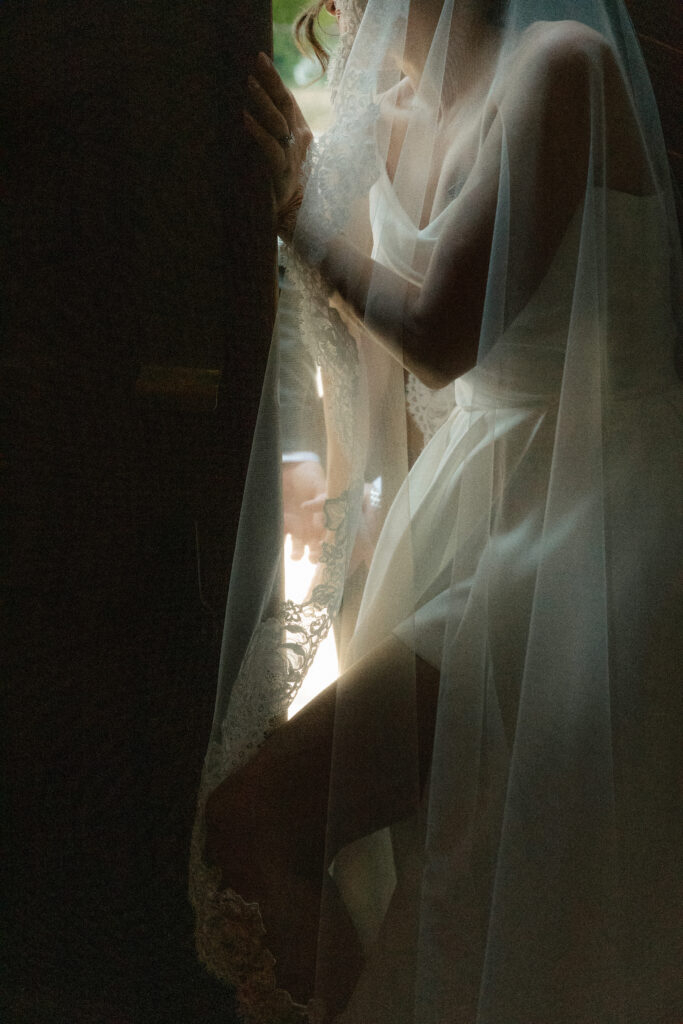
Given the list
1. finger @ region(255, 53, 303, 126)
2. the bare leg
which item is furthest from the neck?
the bare leg

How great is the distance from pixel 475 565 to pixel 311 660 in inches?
7.0

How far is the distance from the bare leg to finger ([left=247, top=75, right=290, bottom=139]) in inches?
21.5

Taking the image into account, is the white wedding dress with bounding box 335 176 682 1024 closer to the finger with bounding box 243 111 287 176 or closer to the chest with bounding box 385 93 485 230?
the chest with bounding box 385 93 485 230

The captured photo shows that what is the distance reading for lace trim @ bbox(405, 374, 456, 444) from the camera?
3.00ft

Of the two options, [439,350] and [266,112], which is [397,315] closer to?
[439,350]

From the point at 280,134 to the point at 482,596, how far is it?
0.53 metres

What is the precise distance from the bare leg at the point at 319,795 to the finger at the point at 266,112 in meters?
0.55

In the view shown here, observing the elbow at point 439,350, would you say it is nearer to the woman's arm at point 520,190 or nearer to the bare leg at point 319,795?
the woman's arm at point 520,190

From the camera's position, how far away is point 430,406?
0.93 m

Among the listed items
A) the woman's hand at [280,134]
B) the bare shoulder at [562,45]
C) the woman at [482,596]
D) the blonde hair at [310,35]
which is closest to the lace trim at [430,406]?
the woman at [482,596]

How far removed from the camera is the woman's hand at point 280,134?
82 cm

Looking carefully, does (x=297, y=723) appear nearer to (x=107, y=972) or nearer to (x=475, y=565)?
(x=475, y=565)

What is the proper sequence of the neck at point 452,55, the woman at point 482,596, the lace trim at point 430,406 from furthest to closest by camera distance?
the lace trim at point 430,406
the neck at point 452,55
the woman at point 482,596

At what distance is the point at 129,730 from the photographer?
0.98 meters
